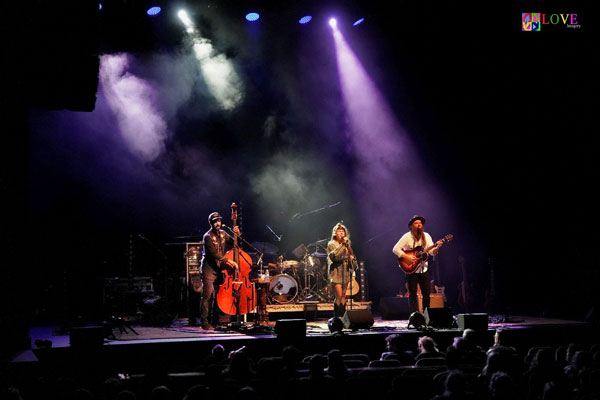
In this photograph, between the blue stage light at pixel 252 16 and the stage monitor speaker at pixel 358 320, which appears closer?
the stage monitor speaker at pixel 358 320

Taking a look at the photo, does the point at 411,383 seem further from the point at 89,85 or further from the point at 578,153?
the point at 578,153

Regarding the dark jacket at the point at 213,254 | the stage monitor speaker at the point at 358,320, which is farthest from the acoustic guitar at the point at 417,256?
the dark jacket at the point at 213,254

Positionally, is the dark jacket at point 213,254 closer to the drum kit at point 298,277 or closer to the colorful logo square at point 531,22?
the drum kit at point 298,277

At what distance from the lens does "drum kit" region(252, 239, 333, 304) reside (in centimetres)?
1433

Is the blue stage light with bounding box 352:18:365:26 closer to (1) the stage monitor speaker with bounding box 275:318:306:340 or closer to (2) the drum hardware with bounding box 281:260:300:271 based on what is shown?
(2) the drum hardware with bounding box 281:260:300:271

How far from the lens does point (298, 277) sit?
49.2 ft

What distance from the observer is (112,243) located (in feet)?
52.1

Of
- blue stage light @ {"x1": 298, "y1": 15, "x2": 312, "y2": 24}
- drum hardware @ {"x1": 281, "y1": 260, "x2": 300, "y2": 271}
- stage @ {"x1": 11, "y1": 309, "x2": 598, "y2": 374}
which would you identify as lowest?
stage @ {"x1": 11, "y1": 309, "x2": 598, "y2": 374}

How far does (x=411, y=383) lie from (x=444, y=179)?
41.5 ft

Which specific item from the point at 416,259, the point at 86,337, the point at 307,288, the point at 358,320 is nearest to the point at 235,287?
the point at 358,320

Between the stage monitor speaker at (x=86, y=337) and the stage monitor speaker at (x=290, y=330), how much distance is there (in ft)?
8.66

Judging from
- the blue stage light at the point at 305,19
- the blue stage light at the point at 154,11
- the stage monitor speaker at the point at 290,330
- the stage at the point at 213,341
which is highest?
the blue stage light at the point at 305,19

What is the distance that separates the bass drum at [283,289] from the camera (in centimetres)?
1427

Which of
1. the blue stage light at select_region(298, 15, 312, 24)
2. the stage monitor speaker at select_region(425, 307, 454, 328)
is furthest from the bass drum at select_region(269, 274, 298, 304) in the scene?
the blue stage light at select_region(298, 15, 312, 24)
